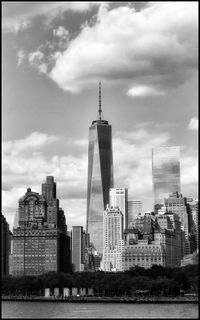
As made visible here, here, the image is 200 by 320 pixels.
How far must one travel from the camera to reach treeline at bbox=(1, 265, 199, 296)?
510ft

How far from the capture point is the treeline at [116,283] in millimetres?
155500

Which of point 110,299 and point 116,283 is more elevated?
point 116,283

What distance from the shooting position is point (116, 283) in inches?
6176

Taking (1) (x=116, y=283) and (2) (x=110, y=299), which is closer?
(2) (x=110, y=299)

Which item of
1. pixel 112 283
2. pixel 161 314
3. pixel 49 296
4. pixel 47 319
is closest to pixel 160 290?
pixel 112 283

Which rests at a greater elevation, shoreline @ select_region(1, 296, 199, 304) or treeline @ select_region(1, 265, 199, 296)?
treeline @ select_region(1, 265, 199, 296)

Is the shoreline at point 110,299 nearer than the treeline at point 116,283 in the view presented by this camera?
Yes

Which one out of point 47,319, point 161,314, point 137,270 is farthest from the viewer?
point 137,270

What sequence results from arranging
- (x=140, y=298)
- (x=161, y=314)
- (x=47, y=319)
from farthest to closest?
(x=140, y=298), (x=161, y=314), (x=47, y=319)

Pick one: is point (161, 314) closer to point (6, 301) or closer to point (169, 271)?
point (6, 301)

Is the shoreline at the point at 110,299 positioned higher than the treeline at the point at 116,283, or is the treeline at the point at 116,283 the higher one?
the treeline at the point at 116,283

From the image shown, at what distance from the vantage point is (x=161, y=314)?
4065 inches

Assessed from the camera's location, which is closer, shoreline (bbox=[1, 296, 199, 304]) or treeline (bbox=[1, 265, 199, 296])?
shoreline (bbox=[1, 296, 199, 304])

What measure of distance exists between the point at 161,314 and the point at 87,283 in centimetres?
5985
